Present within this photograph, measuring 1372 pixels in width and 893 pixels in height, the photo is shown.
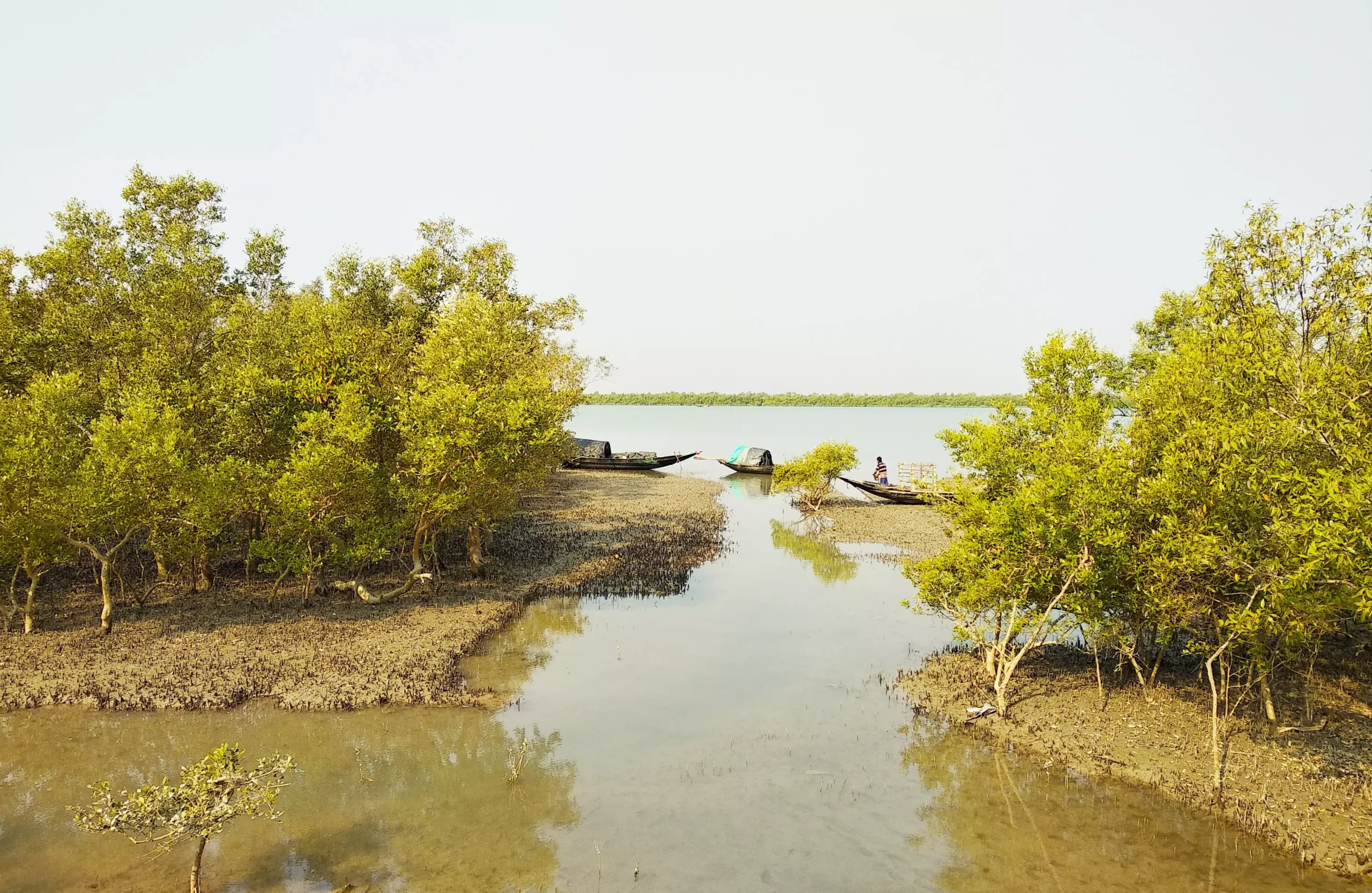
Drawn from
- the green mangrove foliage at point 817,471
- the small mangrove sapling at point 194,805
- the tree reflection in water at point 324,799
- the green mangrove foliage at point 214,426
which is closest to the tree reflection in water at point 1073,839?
the tree reflection in water at point 324,799

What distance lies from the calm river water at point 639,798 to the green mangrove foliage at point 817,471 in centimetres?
1695

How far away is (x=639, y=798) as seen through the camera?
31.1 feet

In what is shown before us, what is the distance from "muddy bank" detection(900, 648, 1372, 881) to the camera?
8.69 metres

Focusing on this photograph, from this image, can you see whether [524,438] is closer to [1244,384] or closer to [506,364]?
[506,364]

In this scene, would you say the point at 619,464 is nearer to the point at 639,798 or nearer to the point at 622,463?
the point at 622,463

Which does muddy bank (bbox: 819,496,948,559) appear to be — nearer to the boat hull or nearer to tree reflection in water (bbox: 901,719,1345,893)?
tree reflection in water (bbox: 901,719,1345,893)

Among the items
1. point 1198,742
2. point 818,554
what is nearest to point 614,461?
point 818,554

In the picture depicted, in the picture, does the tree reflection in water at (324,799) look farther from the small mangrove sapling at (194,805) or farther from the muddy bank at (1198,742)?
the muddy bank at (1198,742)

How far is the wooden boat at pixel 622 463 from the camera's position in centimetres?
4534

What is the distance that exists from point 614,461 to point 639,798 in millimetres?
36626

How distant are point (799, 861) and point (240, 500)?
477 inches

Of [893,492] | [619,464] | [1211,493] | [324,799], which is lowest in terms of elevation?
[324,799]

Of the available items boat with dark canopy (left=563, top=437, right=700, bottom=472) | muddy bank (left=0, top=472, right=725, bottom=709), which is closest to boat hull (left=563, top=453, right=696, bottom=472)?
boat with dark canopy (left=563, top=437, right=700, bottom=472)

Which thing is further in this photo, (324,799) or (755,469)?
(755,469)
